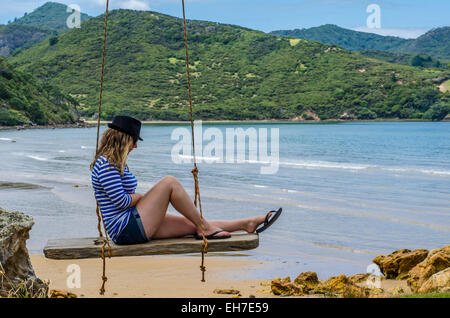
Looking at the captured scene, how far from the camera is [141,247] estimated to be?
5.03m

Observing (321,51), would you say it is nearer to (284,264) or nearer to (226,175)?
(226,175)

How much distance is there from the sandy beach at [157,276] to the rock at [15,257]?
1163mm

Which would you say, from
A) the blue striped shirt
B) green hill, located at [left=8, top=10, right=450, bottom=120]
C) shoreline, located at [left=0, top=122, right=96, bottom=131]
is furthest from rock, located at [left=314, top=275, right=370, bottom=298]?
green hill, located at [left=8, top=10, right=450, bottom=120]

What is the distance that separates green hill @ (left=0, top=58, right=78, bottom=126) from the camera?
3300 inches

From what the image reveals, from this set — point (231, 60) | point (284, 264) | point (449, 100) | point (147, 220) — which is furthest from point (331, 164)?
point (231, 60)

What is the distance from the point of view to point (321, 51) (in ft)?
461

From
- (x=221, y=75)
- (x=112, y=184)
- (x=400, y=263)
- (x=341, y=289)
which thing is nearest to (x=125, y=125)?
(x=112, y=184)

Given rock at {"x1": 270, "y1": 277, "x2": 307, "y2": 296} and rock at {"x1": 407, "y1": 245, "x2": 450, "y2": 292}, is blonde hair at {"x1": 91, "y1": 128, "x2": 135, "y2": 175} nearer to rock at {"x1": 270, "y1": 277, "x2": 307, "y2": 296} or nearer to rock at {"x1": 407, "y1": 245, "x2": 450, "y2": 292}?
rock at {"x1": 270, "y1": 277, "x2": 307, "y2": 296}

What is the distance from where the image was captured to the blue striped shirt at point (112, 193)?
5090 millimetres

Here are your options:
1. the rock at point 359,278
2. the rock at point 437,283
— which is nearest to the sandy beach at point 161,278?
the rock at point 359,278

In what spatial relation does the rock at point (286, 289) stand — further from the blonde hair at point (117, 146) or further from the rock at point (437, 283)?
the blonde hair at point (117, 146)

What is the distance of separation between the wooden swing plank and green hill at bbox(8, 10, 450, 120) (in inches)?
3822

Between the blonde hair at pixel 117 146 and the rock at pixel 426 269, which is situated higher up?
the blonde hair at pixel 117 146

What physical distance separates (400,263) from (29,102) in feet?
289
